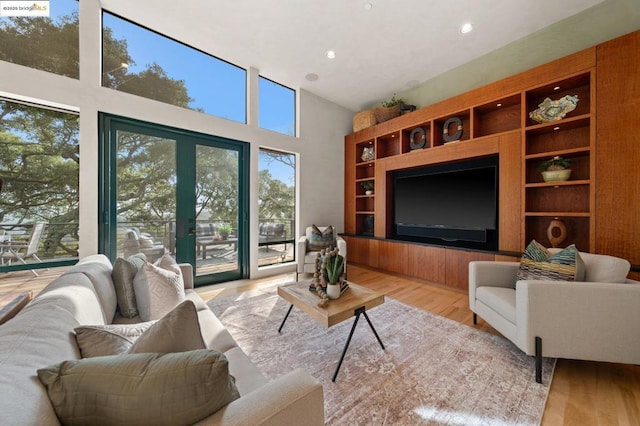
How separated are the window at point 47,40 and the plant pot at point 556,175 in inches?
215

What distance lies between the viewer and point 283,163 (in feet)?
14.4

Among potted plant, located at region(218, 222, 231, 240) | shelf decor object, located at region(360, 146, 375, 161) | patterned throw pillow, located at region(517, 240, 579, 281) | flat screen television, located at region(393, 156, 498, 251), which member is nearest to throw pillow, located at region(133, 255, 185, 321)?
potted plant, located at region(218, 222, 231, 240)

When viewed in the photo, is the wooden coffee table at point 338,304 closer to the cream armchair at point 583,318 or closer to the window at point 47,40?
the cream armchair at point 583,318

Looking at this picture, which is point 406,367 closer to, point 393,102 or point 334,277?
point 334,277

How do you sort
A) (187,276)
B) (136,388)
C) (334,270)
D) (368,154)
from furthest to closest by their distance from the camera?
1. (368,154)
2. (187,276)
3. (334,270)
4. (136,388)

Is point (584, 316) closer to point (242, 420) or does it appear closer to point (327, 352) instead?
point (327, 352)

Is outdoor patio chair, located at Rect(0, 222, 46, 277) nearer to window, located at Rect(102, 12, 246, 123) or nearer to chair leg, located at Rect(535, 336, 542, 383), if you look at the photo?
window, located at Rect(102, 12, 246, 123)

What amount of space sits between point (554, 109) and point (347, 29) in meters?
2.62

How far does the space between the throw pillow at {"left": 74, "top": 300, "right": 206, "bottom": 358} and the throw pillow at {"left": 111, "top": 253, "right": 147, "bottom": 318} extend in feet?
2.68

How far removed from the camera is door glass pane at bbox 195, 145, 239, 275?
3.51 meters

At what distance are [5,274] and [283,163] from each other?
3.57 m

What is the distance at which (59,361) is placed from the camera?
71 cm

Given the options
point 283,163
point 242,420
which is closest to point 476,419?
point 242,420

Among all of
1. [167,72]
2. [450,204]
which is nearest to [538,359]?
[450,204]
